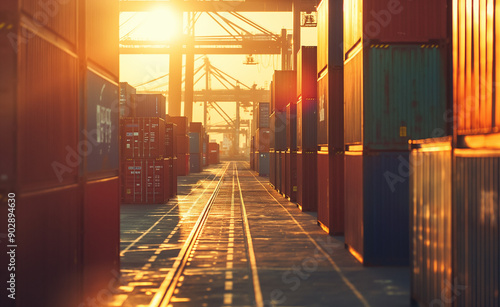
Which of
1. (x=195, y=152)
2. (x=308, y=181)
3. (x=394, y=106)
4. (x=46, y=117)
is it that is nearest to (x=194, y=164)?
(x=195, y=152)

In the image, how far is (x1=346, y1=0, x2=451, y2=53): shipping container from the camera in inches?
460

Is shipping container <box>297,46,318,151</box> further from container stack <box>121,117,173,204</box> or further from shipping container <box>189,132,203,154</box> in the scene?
shipping container <box>189,132,203,154</box>

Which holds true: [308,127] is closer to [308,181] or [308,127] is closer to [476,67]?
[308,181]

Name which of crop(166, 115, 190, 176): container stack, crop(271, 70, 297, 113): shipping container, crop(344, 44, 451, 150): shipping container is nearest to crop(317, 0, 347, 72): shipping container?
crop(344, 44, 451, 150): shipping container

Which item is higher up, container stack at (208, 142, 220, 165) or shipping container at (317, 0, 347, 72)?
shipping container at (317, 0, 347, 72)

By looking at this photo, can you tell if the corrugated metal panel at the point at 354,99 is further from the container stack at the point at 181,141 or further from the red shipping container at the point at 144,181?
the container stack at the point at 181,141

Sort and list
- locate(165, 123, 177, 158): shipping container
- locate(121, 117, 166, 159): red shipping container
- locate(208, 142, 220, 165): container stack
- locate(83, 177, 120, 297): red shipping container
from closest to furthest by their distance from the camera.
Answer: locate(83, 177, 120, 297): red shipping container
locate(121, 117, 166, 159): red shipping container
locate(165, 123, 177, 158): shipping container
locate(208, 142, 220, 165): container stack

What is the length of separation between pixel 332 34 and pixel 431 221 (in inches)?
374

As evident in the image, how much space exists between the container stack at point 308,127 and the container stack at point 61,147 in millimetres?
12056

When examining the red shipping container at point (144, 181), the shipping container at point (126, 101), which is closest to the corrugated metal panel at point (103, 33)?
the red shipping container at point (144, 181)

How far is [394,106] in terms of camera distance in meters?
11.7

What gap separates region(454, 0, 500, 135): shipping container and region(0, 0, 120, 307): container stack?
18.6 ft

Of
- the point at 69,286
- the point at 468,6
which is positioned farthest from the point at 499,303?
the point at 69,286

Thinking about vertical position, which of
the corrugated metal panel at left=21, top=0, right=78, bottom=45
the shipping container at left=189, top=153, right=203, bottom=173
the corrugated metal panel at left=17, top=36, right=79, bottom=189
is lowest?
the shipping container at left=189, top=153, right=203, bottom=173
